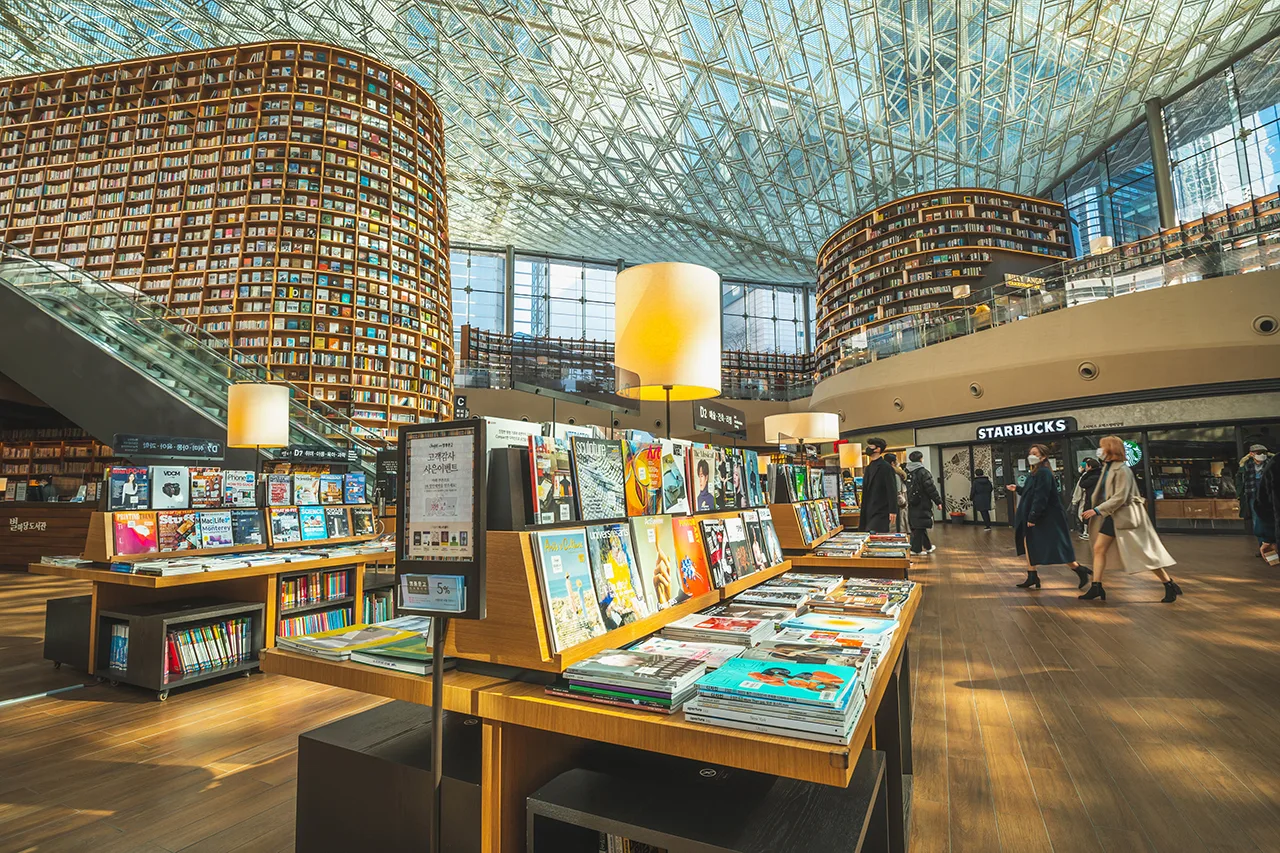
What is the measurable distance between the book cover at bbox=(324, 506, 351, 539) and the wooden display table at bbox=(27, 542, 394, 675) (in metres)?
0.50

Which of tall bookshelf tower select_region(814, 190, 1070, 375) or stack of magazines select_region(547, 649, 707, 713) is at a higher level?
tall bookshelf tower select_region(814, 190, 1070, 375)

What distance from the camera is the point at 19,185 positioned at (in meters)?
10.0

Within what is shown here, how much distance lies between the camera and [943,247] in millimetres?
14625

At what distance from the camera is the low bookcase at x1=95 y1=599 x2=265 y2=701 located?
3049mm

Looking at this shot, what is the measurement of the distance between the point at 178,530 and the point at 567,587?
11.0 feet

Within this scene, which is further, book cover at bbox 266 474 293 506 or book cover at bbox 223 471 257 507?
book cover at bbox 266 474 293 506

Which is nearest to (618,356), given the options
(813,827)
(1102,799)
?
(813,827)

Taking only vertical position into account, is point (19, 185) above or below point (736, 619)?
above

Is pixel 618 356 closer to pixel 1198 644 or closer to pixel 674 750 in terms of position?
pixel 674 750

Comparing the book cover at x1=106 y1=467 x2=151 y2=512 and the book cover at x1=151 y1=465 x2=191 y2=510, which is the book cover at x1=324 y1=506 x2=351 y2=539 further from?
the book cover at x1=106 y1=467 x2=151 y2=512

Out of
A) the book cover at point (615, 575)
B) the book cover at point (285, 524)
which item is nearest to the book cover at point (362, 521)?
the book cover at point (285, 524)

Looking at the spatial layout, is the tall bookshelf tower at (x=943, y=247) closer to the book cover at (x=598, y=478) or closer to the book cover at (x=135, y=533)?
the book cover at (x=135, y=533)

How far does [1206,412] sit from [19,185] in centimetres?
1928

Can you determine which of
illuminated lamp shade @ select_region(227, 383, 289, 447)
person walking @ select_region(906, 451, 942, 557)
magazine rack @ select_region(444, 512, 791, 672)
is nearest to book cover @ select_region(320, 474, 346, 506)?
illuminated lamp shade @ select_region(227, 383, 289, 447)
